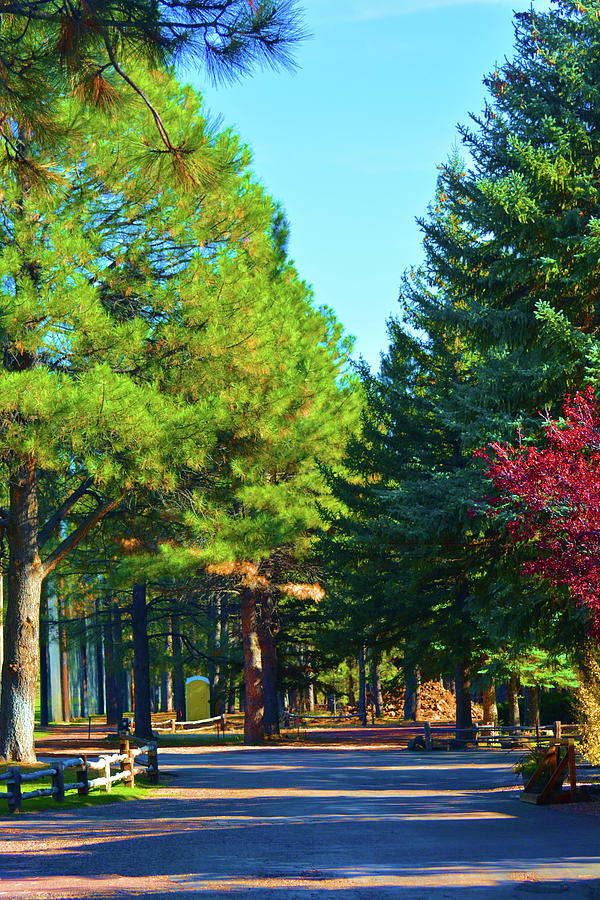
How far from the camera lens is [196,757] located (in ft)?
84.0

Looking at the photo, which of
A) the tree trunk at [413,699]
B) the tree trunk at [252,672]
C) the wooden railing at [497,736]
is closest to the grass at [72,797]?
Result: the wooden railing at [497,736]

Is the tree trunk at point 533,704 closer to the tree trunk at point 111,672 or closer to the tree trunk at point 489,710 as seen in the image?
the tree trunk at point 489,710

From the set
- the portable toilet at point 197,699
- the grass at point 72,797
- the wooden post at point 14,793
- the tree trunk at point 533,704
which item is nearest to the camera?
the wooden post at point 14,793

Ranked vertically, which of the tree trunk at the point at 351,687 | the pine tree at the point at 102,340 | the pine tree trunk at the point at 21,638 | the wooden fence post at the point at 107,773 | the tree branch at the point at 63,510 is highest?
the pine tree at the point at 102,340

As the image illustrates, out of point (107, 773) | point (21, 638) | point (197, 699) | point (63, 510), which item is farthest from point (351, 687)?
point (107, 773)

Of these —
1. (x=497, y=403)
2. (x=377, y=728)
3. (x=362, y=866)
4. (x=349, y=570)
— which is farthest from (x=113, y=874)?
(x=377, y=728)

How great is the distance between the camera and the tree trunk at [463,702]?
25766 mm

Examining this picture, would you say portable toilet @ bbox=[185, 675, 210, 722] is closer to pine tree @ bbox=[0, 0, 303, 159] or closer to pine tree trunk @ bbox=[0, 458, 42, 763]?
pine tree trunk @ bbox=[0, 458, 42, 763]

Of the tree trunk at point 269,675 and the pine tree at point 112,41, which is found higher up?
the pine tree at point 112,41

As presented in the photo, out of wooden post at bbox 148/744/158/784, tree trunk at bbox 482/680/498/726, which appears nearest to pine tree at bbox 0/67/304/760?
wooden post at bbox 148/744/158/784

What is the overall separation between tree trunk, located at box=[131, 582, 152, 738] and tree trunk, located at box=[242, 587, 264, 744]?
4.16 m

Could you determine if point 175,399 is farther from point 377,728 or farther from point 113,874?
Result: point 377,728

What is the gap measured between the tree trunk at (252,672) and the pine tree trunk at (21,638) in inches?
472

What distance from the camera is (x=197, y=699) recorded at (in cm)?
3909
